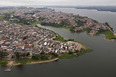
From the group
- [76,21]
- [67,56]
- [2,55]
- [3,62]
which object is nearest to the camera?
[3,62]

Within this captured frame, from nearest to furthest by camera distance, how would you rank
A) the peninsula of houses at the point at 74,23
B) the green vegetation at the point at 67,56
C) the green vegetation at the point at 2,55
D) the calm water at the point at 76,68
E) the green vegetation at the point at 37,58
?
the calm water at the point at 76,68 → the green vegetation at the point at 37,58 → the green vegetation at the point at 2,55 → the green vegetation at the point at 67,56 → the peninsula of houses at the point at 74,23

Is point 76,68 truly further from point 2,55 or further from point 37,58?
point 2,55

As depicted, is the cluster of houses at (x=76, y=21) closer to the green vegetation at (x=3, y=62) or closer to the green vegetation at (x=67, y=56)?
the green vegetation at (x=67, y=56)

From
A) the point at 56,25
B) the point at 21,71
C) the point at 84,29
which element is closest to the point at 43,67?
the point at 21,71

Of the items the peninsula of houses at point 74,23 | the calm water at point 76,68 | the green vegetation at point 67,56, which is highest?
the peninsula of houses at point 74,23

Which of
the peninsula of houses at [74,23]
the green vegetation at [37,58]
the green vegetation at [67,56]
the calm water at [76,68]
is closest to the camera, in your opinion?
the calm water at [76,68]

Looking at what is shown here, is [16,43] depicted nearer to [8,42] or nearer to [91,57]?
[8,42]

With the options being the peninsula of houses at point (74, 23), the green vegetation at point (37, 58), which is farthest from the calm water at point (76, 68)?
the peninsula of houses at point (74, 23)

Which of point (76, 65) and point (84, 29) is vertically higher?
point (84, 29)

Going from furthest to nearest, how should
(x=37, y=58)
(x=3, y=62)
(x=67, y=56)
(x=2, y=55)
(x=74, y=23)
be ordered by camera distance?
(x=74, y=23) → (x=67, y=56) → (x=2, y=55) → (x=37, y=58) → (x=3, y=62)

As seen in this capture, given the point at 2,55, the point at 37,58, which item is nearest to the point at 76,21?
the point at 37,58

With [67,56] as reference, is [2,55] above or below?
above
